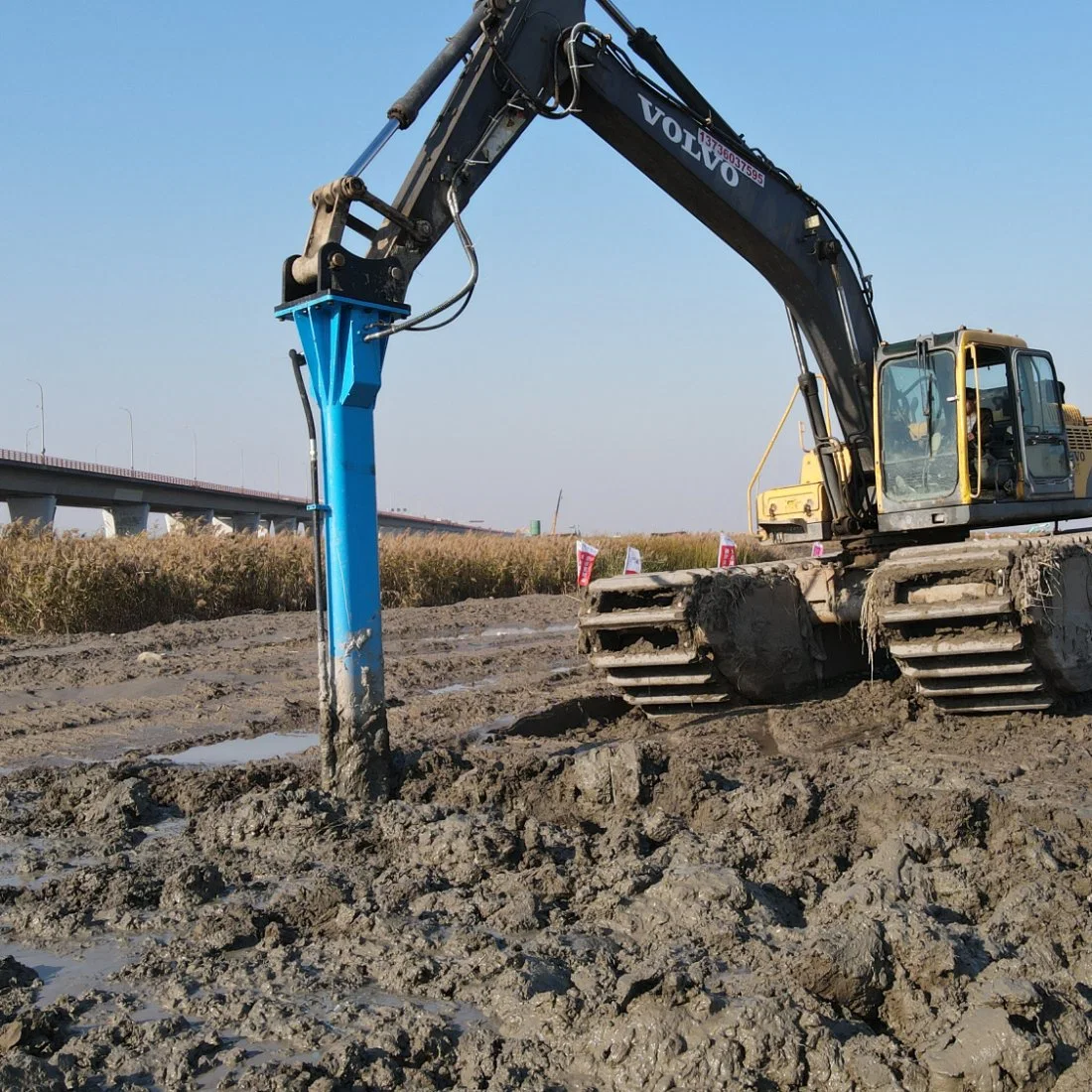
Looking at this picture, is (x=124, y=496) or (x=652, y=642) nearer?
(x=652, y=642)

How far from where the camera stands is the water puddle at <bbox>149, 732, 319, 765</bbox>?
724cm

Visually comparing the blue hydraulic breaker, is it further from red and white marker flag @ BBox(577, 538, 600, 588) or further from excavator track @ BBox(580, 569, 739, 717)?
red and white marker flag @ BBox(577, 538, 600, 588)

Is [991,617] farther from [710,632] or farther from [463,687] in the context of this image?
[463,687]

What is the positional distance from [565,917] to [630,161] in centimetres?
539

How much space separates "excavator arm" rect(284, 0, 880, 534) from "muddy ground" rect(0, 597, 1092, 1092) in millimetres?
2626

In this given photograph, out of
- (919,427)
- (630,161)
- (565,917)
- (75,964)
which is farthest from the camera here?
(919,427)

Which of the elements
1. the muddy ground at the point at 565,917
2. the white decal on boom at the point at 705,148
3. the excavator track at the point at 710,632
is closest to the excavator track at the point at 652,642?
the excavator track at the point at 710,632

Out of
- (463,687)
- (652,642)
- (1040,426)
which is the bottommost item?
(463,687)

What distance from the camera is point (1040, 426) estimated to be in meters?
8.36

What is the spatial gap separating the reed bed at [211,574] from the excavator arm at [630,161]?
10.6m

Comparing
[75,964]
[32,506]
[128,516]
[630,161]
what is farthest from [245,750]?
[128,516]

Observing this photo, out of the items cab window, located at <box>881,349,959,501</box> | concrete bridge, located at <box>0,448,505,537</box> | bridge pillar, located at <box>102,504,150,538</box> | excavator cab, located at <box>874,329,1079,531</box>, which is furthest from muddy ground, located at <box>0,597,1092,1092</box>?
bridge pillar, located at <box>102,504,150,538</box>

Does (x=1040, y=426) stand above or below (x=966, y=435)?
above

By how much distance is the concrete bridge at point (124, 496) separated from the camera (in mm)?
36625
